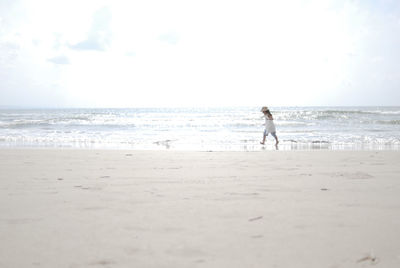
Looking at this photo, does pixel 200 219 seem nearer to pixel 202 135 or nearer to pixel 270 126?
pixel 270 126

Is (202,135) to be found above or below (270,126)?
below

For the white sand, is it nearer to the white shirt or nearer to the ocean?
the ocean

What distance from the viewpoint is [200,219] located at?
10.0ft

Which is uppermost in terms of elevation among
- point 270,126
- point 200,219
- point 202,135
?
point 270,126

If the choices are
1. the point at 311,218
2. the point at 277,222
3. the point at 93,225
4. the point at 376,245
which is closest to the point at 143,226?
the point at 93,225

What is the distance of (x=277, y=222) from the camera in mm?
2959

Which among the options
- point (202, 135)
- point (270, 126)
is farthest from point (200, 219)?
point (202, 135)

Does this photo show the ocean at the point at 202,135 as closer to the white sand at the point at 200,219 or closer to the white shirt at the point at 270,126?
the white shirt at the point at 270,126

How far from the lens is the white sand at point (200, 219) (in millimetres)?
2305

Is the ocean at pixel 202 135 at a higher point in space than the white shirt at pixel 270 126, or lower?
lower

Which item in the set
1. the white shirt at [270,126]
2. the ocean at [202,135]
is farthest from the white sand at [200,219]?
the white shirt at [270,126]

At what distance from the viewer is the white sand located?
2.30 m

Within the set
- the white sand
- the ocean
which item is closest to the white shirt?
the ocean

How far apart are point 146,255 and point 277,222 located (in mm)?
1201
